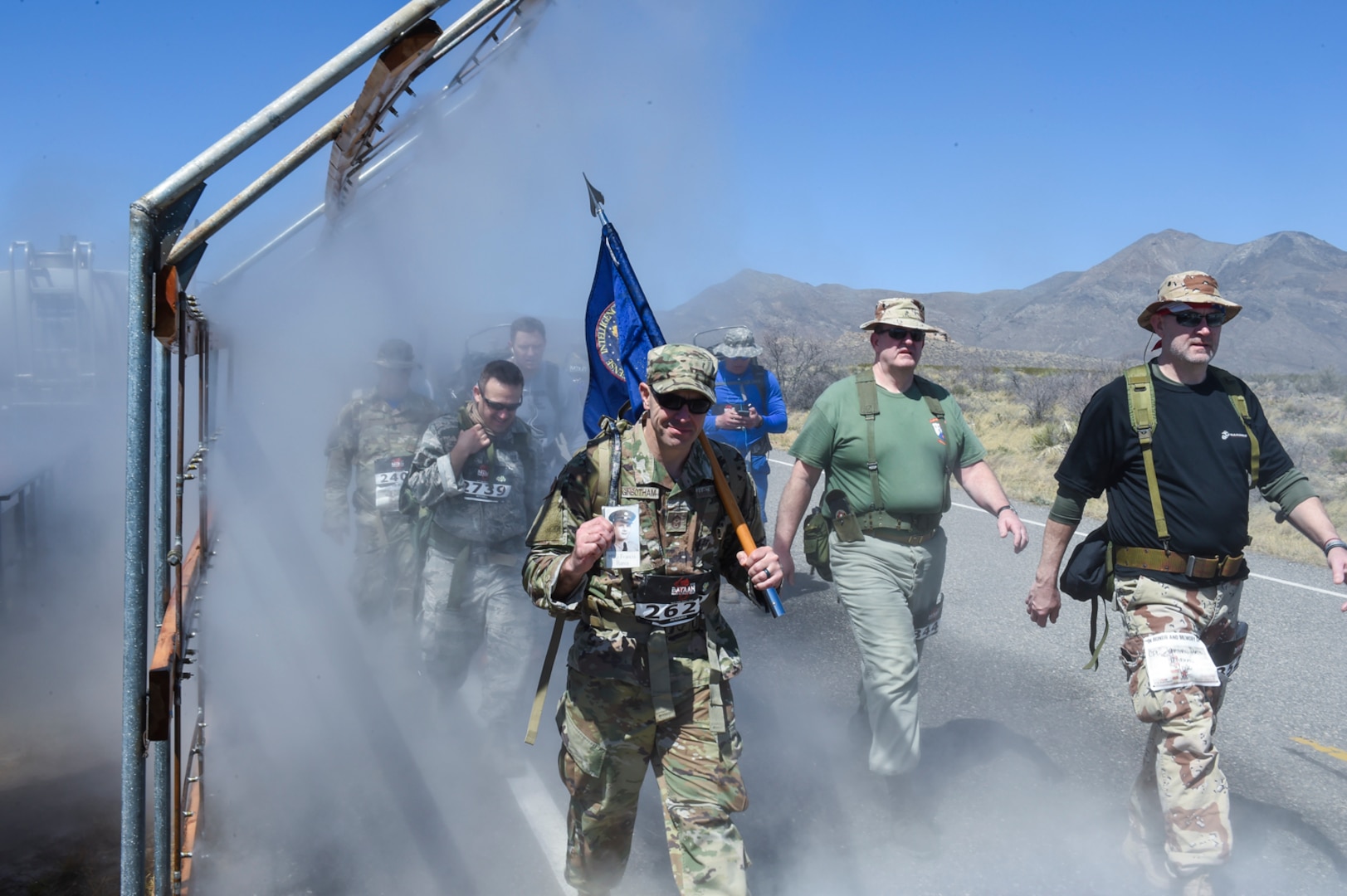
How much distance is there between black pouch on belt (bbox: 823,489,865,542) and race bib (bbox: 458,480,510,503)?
143cm

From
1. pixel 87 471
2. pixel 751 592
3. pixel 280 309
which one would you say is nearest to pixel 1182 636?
pixel 751 592

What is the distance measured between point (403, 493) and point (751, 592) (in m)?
2.21

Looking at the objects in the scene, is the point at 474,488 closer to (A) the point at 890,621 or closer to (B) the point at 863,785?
(A) the point at 890,621

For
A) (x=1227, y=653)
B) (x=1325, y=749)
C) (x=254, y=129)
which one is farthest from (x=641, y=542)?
(x=1325, y=749)

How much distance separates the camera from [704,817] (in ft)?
9.36

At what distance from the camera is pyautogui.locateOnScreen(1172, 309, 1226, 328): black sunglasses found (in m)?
3.56

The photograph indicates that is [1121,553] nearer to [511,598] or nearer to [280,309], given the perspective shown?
[511,598]

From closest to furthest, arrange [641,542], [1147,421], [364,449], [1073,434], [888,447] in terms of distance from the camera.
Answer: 1. [641,542]
2. [1147,421]
3. [888,447]
4. [364,449]
5. [1073,434]

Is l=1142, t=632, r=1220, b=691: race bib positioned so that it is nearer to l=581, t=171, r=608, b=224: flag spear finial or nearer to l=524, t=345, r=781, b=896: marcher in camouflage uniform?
l=524, t=345, r=781, b=896: marcher in camouflage uniform

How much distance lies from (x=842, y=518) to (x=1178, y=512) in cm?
121

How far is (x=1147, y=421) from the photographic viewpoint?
142 inches

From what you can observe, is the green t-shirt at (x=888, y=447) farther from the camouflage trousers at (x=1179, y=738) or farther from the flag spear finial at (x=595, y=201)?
the flag spear finial at (x=595, y=201)

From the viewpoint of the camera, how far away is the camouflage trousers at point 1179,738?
3266mm

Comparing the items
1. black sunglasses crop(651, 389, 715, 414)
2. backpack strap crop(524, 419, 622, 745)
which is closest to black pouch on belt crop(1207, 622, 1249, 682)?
black sunglasses crop(651, 389, 715, 414)
